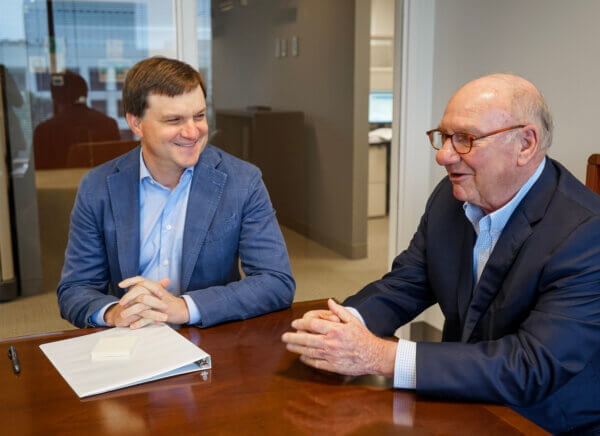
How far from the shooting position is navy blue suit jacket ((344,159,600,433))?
1.25m

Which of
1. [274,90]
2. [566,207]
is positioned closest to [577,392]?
[566,207]

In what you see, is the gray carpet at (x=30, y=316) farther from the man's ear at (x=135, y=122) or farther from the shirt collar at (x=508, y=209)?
the shirt collar at (x=508, y=209)

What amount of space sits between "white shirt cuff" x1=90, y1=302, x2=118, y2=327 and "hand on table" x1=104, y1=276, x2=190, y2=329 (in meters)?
0.02

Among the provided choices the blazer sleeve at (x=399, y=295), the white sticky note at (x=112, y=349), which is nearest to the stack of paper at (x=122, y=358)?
the white sticky note at (x=112, y=349)

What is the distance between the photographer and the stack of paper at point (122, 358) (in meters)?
1.24

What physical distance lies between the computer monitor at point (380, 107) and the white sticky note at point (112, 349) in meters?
2.35

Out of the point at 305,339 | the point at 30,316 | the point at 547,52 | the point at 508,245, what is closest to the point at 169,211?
the point at 305,339

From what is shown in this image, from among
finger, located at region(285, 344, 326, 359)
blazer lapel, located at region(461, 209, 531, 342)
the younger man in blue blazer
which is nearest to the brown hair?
the younger man in blue blazer

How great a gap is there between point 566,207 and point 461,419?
581 mm

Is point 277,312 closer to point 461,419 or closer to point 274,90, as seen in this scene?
point 461,419

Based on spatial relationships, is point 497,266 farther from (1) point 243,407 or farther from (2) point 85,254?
(2) point 85,254

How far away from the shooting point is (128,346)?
4.44ft

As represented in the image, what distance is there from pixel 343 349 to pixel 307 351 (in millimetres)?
84

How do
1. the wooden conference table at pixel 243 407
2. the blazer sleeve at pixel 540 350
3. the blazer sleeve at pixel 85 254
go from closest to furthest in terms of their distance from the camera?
the wooden conference table at pixel 243 407
the blazer sleeve at pixel 540 350
the blazer sleeve at pixel 85 254
